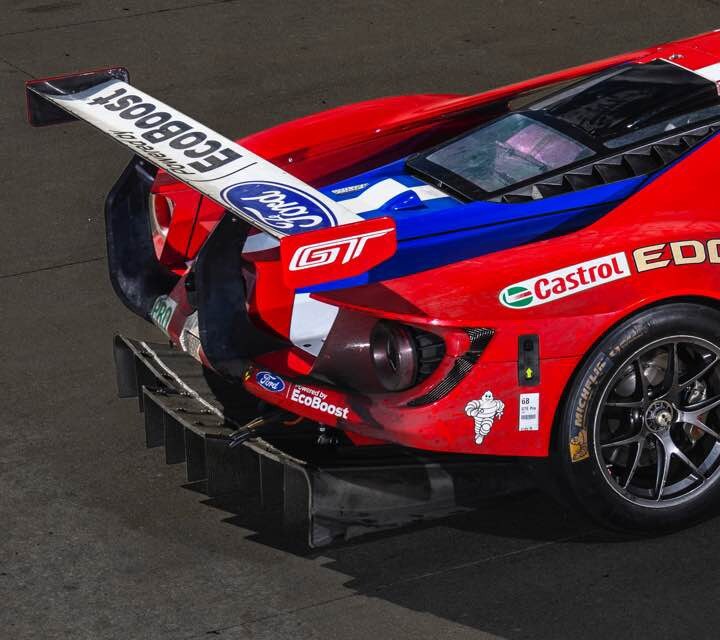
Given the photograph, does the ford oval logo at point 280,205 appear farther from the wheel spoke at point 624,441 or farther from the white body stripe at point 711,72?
the white body stripe at point 711,72

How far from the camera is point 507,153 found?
5.36m

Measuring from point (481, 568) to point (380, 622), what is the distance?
1.43 feet

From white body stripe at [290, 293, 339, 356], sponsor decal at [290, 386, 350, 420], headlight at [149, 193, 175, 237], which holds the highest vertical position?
headlight at [149, 193, 175, 237]

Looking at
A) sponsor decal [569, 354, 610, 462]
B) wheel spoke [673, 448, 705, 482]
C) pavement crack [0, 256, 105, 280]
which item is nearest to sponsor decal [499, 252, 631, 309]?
sponsor decal [569, 354, 610, 462]

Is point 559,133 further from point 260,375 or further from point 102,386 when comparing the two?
point 102,386

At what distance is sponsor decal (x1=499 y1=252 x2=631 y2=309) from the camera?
447 centimetres

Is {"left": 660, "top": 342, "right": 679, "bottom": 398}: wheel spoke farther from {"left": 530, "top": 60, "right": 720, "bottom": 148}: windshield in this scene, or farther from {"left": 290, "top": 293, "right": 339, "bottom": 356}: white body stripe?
{"left": 290, "top": 293, "right": 339, "bottom": 356}: white body stripe

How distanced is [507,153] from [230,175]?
126 cm

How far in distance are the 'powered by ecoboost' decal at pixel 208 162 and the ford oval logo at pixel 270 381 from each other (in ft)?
2.06

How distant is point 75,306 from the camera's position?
22.1 ft

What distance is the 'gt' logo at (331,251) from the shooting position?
13.3ft

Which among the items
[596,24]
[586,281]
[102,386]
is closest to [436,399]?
[586,281]

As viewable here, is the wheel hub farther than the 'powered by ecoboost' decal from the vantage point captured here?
Yes

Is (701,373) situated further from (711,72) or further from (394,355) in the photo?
(711,72)
